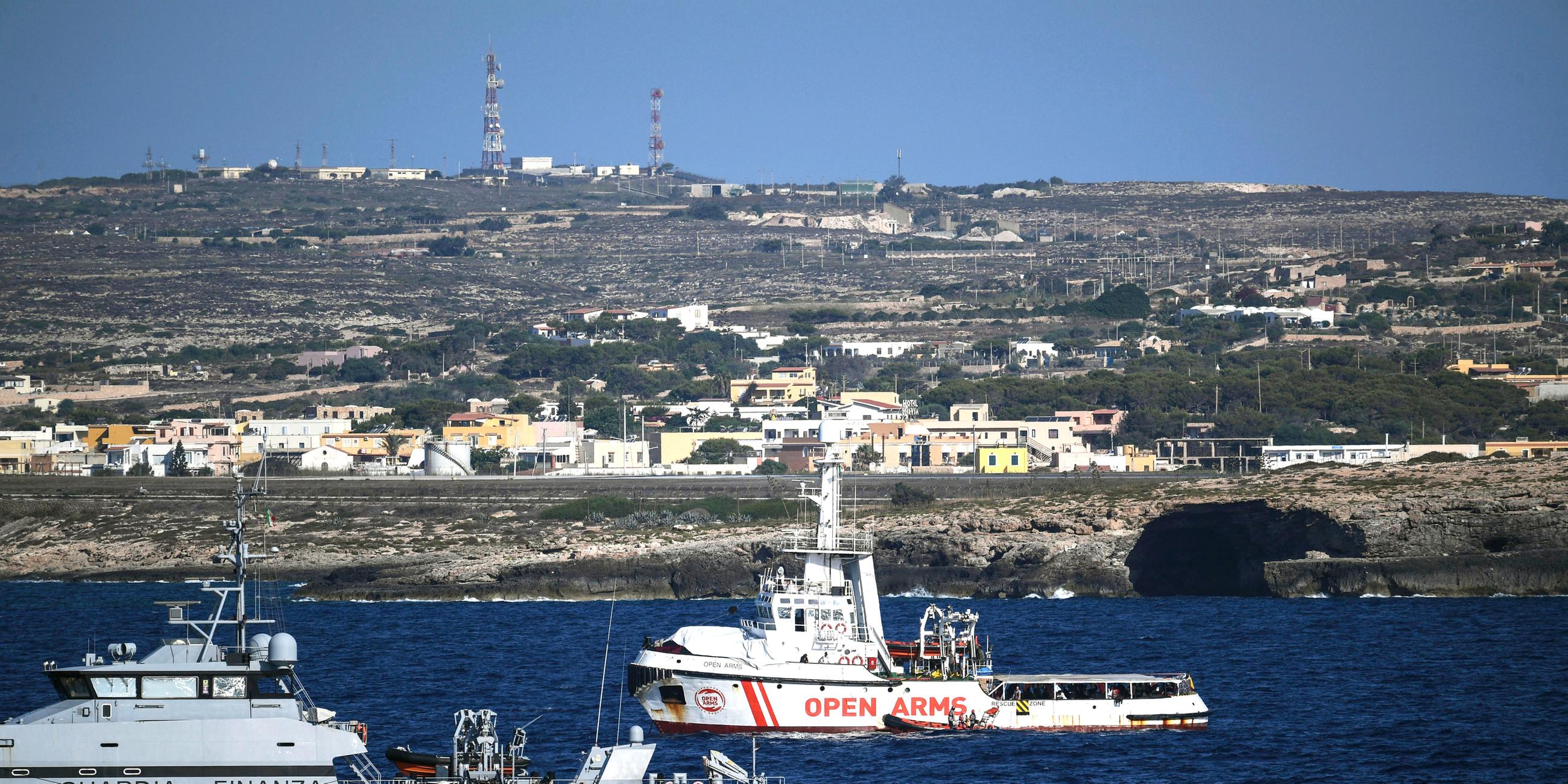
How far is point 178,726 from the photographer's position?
26.6 metres

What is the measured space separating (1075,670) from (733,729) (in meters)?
12.1

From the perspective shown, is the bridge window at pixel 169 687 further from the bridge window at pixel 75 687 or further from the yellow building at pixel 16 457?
the yellow building at pixel 16 457

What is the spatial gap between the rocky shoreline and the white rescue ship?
32148mm

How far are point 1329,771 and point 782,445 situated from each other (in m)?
80.8

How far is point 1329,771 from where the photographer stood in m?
38.3

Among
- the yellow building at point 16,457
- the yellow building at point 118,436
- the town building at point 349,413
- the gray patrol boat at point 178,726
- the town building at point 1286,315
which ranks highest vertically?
the town building at point 1286,315

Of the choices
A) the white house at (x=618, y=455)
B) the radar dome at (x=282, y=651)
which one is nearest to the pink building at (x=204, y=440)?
the white house at (x=618, y=455)

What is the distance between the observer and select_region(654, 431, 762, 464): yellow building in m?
117

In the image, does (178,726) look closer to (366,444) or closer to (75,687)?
(75,687)

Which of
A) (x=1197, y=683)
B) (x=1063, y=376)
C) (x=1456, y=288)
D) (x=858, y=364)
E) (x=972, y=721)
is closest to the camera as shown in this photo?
(x=972, y=721)

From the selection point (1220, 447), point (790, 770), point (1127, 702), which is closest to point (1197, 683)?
point (1127, 702)

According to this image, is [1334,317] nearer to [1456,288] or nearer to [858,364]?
[1456,288]

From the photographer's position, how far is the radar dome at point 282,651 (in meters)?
26.9

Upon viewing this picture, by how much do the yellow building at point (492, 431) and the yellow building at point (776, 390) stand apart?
28.6 meters
